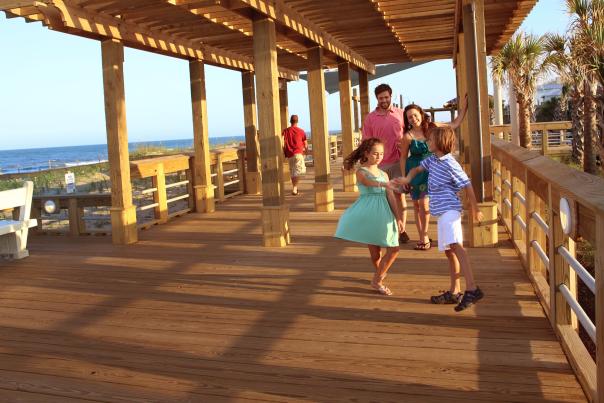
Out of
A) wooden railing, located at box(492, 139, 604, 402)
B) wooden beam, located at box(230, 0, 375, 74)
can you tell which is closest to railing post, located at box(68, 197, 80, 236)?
wooden beam, located at box(230, 0, 375, 74)

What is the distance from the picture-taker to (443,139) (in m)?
3.96

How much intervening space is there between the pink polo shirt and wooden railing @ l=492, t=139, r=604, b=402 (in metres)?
1.08

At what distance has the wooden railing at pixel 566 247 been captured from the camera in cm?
234

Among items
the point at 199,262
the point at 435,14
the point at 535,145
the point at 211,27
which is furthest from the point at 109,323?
the point at 535,145

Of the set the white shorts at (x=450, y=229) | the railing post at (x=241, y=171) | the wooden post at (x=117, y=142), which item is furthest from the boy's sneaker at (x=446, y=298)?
the railing post at (x=241, y=171)

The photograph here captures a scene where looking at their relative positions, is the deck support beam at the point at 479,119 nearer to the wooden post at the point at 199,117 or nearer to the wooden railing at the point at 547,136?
the wooden post at the point at 199,117

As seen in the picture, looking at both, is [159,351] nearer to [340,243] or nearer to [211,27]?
[340,243]

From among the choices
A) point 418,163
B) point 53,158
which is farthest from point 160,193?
point 53,158

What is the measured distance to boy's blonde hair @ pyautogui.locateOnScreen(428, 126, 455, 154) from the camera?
396cm

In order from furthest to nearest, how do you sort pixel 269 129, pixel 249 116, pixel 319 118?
pixel 249 116 < pixel 319 118 < pixel 269 129

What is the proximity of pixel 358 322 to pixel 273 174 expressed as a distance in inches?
121

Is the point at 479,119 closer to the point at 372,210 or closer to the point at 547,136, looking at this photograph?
the point at 372,210

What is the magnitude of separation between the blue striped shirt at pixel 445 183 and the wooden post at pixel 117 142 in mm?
4458

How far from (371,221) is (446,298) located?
2.39ft
